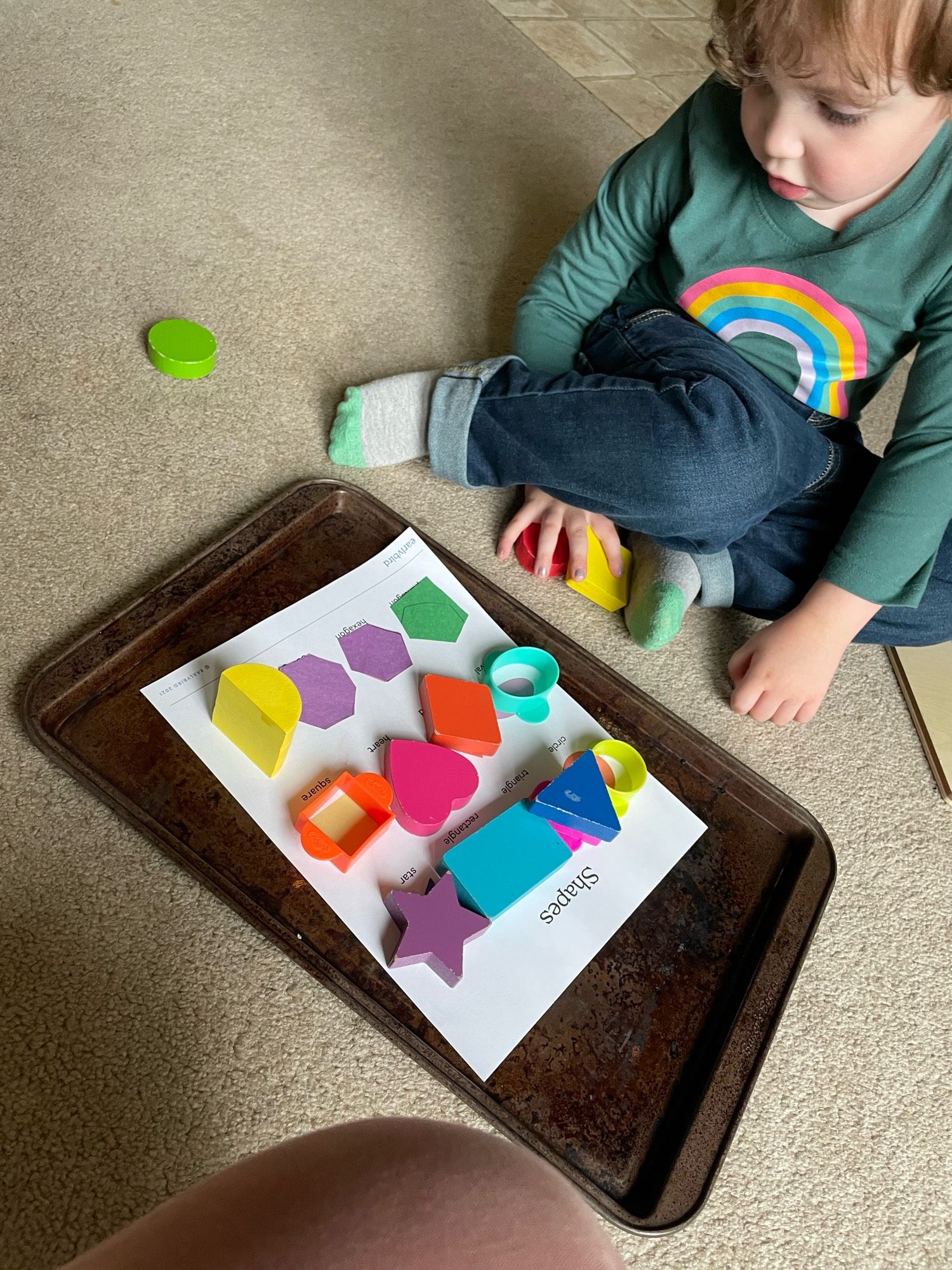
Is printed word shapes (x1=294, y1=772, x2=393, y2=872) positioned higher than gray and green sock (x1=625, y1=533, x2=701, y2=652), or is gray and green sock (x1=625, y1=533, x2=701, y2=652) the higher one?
gray and green sock (x1=625, y1=533, x2=701, y2=652)

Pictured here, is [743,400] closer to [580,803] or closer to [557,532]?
[557,532]

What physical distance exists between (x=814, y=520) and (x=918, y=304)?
0.20m

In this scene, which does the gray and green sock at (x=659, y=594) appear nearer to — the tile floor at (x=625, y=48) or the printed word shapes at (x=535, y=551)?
the printed word shapes at (x=535, y=551)

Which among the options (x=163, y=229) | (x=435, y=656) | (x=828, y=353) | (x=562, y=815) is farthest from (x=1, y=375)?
(x=828, y=353)

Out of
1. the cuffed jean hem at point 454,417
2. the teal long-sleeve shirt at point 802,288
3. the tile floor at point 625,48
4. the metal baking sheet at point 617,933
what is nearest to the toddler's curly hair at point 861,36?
the teal long-sleeve shirt at point 802,288

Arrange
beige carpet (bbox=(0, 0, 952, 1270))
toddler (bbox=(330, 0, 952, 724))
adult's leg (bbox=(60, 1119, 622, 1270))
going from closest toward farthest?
1. adult's leg (bbox=(60, 1119, 622, 1270))
2. beige carpet (bbox=(0, 0, 952, 1270))
3. toddler (bbox=(330, 0, 952, 724))

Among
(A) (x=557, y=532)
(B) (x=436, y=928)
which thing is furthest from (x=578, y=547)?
(B) (x=436, y=928)

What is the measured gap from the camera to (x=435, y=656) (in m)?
0.74

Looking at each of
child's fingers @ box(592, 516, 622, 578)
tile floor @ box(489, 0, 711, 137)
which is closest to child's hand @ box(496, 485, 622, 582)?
child's fingers @ box(592, 516, 622, 578)

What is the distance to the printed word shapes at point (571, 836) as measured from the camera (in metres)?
0.66

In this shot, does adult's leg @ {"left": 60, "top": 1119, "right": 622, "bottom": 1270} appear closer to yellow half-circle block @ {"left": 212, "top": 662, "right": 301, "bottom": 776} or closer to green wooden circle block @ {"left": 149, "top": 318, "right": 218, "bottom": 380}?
yellow half-circle block @ {"left": 212, "top": 662, "right": 301, "bottom": 776}

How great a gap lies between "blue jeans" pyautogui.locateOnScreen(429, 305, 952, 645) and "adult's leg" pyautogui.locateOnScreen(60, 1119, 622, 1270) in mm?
569

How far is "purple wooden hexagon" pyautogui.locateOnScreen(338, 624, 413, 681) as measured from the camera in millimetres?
716

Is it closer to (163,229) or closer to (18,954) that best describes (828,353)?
(163,229)
